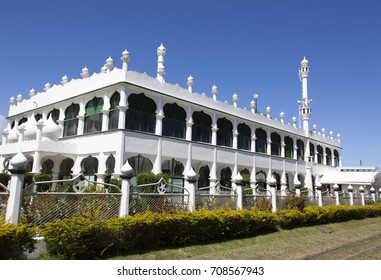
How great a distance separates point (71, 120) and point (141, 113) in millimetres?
5256

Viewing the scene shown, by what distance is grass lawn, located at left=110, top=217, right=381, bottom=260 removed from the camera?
319 inches

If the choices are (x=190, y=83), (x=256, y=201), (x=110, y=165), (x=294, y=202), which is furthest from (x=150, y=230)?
(x=190, y=83)

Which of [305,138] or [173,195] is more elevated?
[305,138]

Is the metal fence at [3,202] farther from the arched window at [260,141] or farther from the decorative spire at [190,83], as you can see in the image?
the arched window at [260,141]

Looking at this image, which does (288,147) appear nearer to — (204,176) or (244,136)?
(244,136)

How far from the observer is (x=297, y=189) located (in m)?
15.4

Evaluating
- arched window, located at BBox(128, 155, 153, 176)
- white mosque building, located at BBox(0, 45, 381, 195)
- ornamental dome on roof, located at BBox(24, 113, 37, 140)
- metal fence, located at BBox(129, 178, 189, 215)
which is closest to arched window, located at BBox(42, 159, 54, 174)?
white mosque building, located at BBox(0, 45, 381, 195)

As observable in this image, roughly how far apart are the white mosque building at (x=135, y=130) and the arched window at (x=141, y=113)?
54 mm

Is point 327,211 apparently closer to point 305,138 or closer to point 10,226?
point 10,226

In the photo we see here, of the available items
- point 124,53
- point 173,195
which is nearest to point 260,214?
point 173,195

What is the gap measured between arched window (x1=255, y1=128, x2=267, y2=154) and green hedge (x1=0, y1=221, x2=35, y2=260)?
21.5 metres

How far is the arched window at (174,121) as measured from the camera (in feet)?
63.4

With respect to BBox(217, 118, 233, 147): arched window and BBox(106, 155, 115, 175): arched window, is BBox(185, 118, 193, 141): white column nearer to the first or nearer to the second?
BBox(217, 118, 233, 147): arched window

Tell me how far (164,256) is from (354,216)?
47.6ft
